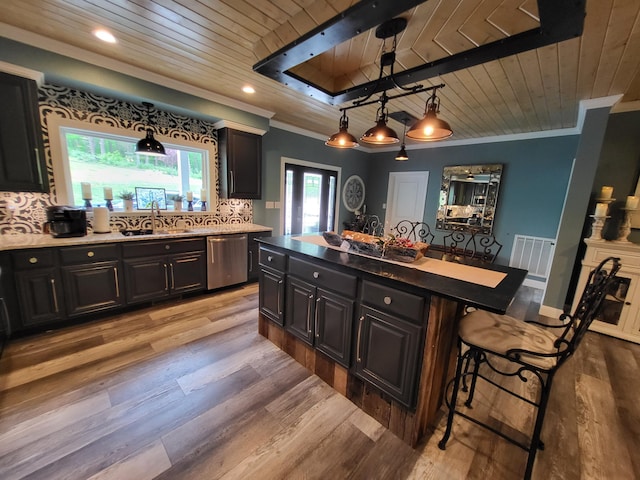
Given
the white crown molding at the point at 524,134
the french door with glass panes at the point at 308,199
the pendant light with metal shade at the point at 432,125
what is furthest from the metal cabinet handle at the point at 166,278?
the pendant light with metal shade at the point at 432,125

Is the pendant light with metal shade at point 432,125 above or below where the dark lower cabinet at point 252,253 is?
above

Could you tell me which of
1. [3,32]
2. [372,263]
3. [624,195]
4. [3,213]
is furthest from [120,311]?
[624,195]

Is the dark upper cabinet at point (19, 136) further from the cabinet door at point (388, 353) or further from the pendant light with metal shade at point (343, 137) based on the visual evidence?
the cabinet door at point (388, 353)

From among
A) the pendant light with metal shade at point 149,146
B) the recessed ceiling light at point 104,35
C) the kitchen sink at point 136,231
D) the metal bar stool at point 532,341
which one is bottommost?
the metal bar stool at point 532,341

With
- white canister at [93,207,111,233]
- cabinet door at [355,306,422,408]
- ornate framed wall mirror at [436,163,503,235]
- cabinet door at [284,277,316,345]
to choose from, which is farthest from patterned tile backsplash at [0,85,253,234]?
ornate framed wall mirror at [436,163,503,235]

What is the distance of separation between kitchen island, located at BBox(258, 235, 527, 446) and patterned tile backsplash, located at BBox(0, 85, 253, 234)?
7.18ft

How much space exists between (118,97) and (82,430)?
10.3ft

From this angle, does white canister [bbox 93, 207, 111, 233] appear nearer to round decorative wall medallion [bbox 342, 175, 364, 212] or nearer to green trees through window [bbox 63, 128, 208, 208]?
green trees through window [bbox 63, 128, 208, 208]

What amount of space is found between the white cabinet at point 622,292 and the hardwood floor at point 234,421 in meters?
0.47

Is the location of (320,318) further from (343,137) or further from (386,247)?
(343,137)

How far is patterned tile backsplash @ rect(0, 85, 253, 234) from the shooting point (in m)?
2.48

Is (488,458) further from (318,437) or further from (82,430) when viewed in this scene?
(82,430)

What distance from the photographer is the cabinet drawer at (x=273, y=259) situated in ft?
7.06

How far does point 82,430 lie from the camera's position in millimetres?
1488
